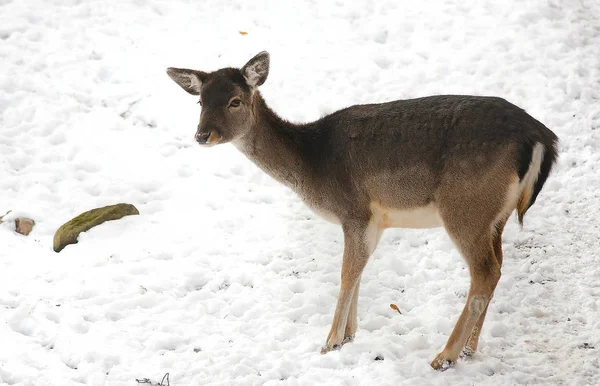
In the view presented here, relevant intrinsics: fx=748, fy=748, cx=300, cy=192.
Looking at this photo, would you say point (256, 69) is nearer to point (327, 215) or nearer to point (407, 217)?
point (327, 215)

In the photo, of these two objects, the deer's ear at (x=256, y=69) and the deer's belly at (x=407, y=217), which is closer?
the deer's belly at (x=407, y=217)

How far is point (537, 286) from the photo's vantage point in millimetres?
8070

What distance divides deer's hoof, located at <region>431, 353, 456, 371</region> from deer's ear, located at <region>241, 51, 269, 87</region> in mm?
3362

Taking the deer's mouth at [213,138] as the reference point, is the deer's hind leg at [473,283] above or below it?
below

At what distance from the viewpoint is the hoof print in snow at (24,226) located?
29.4ft

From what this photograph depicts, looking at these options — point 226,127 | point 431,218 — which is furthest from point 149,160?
point 431,218

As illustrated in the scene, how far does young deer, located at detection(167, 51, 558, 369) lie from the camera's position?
662cm

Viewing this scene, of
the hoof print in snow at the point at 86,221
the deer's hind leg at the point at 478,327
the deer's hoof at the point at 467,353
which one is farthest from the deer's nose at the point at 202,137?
the deer's hoof at the point at 467,353

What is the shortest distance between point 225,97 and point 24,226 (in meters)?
3.18

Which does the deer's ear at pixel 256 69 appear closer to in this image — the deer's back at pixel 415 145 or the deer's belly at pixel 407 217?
the deer's back at pixel 415 145

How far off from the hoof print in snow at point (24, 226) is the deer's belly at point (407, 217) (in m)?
4.30

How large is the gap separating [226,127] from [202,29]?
6.15 metres

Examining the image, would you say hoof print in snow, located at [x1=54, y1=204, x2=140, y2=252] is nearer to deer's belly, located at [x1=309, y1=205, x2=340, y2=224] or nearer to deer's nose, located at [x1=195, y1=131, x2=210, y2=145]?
deer's nose, located at [x1=195, y1=131, x2=210, y2=145]

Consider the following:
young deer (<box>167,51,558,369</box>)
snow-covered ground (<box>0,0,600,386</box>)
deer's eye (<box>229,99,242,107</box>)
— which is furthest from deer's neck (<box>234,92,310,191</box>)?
snow-covered ground (<box>0,0,600,386</box>)
